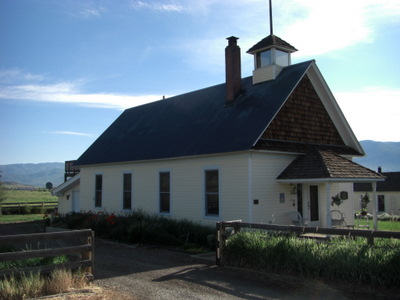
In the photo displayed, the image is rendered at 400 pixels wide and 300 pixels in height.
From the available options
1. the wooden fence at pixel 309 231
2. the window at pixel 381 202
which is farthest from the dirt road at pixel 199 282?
the window at pixel 381 202

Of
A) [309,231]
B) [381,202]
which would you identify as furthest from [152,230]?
[381,202]

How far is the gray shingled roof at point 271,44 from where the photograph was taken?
19.5m

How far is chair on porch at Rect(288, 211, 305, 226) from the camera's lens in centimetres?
1631

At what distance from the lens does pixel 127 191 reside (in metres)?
22.1

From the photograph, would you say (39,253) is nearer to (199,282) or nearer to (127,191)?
(199,282)

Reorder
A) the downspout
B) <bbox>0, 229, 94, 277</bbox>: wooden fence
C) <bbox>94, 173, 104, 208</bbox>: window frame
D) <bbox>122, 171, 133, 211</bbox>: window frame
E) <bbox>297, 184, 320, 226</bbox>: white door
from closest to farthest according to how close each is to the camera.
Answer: <bbox>0, 229, 94, 277</bbox>: wooden fence
the downspout
<bbox>297, 184, 320, 226</bbox>: white door
<bbox>122, 171, 133, 211</bbox>: window frame
<bbox>94, 173, 104, 208</bbox>: window frame

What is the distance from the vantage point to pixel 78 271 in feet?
27.3

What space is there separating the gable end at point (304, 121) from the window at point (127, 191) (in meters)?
8.76

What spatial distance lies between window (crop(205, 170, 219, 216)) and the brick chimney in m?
3.98

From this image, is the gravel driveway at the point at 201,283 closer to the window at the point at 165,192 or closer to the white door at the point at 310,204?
the white door at the point at 310,204

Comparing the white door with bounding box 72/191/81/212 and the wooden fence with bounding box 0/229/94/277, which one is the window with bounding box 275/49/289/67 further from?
the white door with bounding box 72/191/81/212

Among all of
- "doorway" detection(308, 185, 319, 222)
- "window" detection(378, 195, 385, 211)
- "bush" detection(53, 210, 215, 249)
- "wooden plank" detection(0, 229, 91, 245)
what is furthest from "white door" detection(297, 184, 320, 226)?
"window" detection(378, 195, 385, 211)

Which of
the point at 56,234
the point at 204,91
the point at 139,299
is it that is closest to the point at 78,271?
the point at 56,234

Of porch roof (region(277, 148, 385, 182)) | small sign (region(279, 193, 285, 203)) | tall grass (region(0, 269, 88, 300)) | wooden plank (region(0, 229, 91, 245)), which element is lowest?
→ tall grass (region(0, 269, 88, 300))
